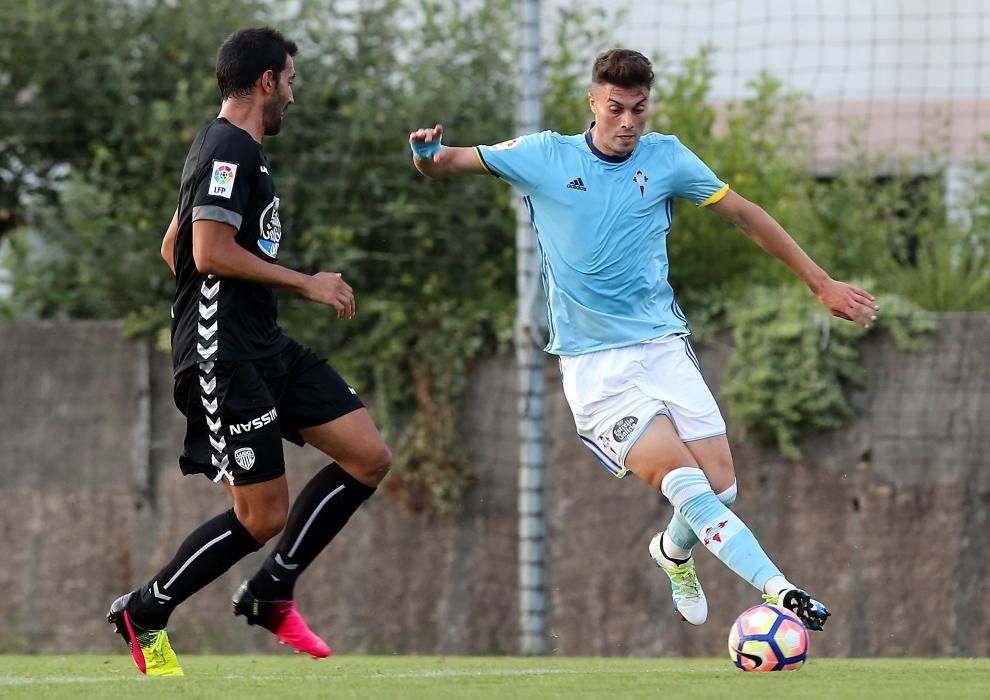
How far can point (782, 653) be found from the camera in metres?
5.26

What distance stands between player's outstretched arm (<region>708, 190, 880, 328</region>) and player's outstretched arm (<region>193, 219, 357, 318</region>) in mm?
1482

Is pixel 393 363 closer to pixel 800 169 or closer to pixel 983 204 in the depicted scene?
pixel 800 169

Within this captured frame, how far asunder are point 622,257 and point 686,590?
4.39ft

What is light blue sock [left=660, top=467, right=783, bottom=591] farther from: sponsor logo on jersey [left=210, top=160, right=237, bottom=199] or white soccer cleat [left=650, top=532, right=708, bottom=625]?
sponsor logo on jersey [left=210, top=160, right=237, bottom=199]

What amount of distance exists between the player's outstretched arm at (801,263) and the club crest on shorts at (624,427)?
81 cm

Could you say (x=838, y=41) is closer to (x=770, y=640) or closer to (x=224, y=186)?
(x=224, y=186)

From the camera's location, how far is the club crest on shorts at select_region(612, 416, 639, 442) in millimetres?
5828

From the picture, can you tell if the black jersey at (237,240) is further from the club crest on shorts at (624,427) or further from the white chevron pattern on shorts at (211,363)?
the club crest on shorts at (624,427)

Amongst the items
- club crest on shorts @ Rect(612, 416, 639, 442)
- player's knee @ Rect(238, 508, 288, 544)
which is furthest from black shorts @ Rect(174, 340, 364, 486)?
club crest on shorts @ Rect(612, 416, 639, 442)

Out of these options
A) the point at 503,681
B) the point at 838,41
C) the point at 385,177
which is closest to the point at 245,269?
the point at 503,681

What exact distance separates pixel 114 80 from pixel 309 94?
1.23 meters

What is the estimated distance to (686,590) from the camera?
6.17 metres

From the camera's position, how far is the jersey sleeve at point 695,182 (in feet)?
19.7

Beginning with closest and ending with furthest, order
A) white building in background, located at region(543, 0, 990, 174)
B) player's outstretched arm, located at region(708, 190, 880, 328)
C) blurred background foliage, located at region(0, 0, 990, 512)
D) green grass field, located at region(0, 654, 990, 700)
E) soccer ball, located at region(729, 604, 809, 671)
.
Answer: green grass field, located at region(0, 654, 990, 700) < soccer ball, located at region(729, 604, 809, 671) < player's outstretched arm, located at region(708, 190, 880, 328) < white building in background, located at region(543, 0, 990, 174) < blurred background foliage, located at region(0, 0, 990, 512)
